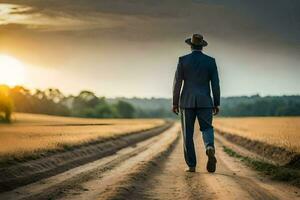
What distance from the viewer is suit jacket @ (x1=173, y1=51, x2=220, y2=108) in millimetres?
12922

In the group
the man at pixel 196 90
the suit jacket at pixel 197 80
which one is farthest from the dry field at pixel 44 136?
the suit jacket at pixel 197 80

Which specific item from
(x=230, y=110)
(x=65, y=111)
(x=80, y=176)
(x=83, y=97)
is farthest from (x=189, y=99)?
(x=230, y=110)

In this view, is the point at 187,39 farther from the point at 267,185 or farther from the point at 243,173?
the point at 267,185

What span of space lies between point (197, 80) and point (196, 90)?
0.24 metres

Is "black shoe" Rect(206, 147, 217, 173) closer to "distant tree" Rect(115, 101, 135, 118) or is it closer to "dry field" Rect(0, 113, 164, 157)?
"dry field" Rect(0, 113, 164, 157)

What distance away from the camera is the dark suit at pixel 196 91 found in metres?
12.9

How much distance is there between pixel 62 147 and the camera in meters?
19.1

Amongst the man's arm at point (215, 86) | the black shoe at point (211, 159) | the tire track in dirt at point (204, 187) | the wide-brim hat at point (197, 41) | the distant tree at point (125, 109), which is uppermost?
the distant tree at point (125, 109)

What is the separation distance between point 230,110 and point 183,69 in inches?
7145

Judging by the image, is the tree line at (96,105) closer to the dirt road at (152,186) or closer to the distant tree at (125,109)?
the distant tree at (125,109)

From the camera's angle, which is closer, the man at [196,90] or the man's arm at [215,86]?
the man at [196,90]

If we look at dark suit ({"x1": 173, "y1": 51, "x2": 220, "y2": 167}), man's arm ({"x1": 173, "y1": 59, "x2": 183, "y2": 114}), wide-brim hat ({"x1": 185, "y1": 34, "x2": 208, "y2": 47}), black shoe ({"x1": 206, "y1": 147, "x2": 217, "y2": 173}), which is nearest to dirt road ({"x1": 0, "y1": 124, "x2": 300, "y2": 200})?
black shoe ({"x1": 206, "y1": 147, "x2": 217, "y2": 173})

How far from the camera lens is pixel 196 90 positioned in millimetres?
12938

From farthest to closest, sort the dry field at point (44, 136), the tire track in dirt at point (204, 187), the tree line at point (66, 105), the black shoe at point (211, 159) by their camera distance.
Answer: the tree line at point (66, 105)
the dry field at point (44, 136)
the black shoe at point (211, 159)
the tire track in dirt at point (204, 187)
